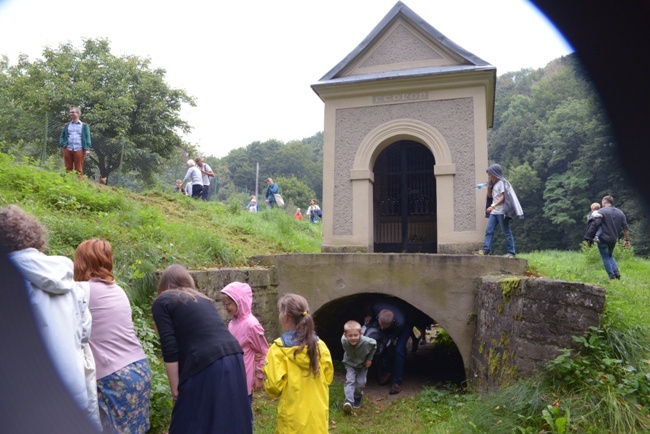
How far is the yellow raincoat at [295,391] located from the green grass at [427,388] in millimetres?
1714

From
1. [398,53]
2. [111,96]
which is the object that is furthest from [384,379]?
[111,96]

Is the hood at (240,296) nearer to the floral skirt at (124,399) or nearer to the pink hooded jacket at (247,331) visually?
the pink hooded jacket at (247,331)

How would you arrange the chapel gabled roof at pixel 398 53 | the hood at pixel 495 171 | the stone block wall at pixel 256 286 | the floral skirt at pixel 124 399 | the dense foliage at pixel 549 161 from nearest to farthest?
the floral skirt at pixel 124 399 → the stone block wall at pixel 256 286 → the hood at pixel 495 171 → the chapel gabled roof at pixel 398 53 → the dense foliage at pixel 549 161

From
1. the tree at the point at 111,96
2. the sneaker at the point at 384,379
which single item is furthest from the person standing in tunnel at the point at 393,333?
the tree at the point at 111,96

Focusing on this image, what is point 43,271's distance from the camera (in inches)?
96.9

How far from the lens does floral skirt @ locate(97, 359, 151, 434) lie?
2.77 meters

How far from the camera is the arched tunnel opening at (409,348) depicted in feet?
28.0

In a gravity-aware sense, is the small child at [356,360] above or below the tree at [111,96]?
below

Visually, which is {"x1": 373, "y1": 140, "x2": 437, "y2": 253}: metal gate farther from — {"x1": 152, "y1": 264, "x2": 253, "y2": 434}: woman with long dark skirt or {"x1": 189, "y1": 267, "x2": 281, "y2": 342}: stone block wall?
{"x1": 152, "y1": 264, "x2": 253, "y2": 434}: woman with long dark skirt

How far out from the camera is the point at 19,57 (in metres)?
26.5

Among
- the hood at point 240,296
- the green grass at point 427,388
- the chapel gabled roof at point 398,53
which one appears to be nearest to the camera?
the green grass at point 427,388

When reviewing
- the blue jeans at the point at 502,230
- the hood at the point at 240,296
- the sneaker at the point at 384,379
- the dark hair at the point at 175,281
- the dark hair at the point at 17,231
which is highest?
the blue jeans at the point at 502,230

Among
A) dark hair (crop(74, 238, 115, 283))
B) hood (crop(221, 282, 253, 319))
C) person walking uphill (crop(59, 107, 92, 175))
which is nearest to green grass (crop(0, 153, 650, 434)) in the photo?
hood (crop(221, 282, 253, 319))

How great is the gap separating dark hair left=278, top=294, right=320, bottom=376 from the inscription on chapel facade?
7151 mm
